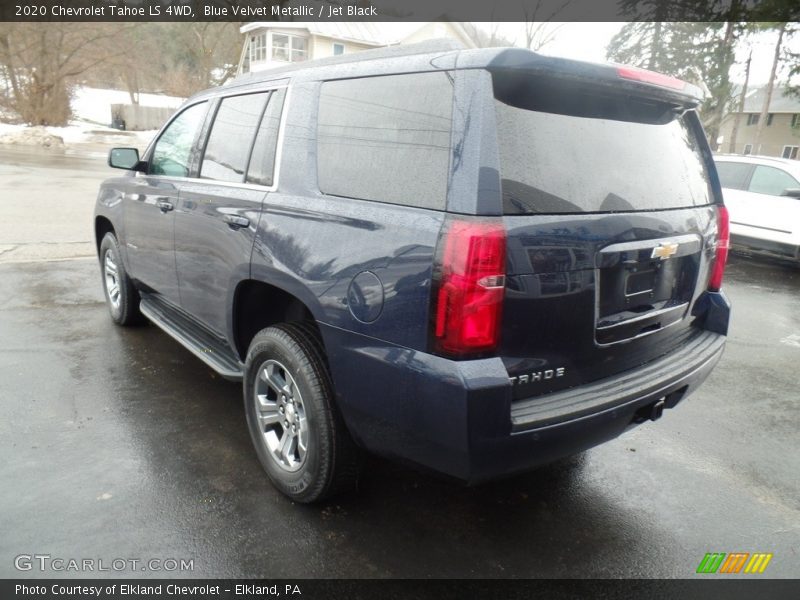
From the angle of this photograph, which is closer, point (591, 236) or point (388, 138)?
point (591, 236)

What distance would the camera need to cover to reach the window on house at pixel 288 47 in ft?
133

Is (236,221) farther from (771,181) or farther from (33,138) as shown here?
(33,138)

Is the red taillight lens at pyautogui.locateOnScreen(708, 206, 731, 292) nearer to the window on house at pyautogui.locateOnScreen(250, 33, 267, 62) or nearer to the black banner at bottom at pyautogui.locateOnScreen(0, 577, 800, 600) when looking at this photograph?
the black banner at bottom at pyautogui.locateOnScreen(0, 577, 800, 600)

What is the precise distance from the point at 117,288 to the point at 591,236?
439cm

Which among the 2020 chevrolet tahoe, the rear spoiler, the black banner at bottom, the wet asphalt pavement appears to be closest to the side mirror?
the wet asphalt pavement

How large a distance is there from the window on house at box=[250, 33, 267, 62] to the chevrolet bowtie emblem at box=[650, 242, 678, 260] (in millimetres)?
43743

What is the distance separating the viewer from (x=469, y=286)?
2000 millimetres

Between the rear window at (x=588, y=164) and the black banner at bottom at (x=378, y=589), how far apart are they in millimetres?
1546

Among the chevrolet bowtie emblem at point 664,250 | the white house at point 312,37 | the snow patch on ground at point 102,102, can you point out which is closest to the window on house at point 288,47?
the white house at point 312,37

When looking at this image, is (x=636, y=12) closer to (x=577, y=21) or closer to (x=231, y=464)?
(x=577, y=21)

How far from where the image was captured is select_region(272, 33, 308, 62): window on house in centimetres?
4056

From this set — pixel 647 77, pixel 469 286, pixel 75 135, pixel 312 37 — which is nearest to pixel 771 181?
pixel 647 77

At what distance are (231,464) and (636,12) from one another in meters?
34.8

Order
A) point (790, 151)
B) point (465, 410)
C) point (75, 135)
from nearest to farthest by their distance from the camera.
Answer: point (465, 410) < point (75, 135) < point (790, 151)
